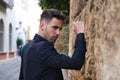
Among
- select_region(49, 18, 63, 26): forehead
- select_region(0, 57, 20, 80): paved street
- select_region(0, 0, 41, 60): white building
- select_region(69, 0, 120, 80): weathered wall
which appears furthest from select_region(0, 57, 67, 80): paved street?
select_region(49, 18, 63, 26): forehead

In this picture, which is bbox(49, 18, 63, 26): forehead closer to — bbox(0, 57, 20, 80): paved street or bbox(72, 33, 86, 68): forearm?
bbox(72, 33, 86, 68): forearm

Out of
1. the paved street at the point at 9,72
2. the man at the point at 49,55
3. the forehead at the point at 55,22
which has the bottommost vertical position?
the paved street at the point at 9,72

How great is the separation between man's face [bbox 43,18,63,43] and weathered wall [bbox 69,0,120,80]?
0.28 metres

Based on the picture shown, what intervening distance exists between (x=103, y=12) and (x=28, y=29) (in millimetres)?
50584

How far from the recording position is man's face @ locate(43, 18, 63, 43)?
2.89 m

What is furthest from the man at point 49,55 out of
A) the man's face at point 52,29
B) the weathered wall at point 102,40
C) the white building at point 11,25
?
the white building at point 11,25

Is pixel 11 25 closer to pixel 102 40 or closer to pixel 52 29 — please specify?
pixel 52 29

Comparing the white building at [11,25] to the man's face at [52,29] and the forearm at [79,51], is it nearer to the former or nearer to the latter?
the man's face at [52,29]

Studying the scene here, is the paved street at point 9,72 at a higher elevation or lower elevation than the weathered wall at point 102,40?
lower

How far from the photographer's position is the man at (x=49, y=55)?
8.92 ft

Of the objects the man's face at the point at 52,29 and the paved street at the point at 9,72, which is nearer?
the man's face at the point at 52,29

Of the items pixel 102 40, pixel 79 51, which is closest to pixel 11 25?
pixel 79 51

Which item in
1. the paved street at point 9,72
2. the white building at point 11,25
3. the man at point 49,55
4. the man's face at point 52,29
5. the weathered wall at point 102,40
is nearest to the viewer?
the weathered wall at point 102,40

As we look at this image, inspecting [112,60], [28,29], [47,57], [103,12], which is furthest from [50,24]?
[28,29]
